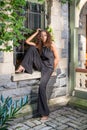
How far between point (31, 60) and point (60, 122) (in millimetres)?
1562

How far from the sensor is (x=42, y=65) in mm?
5875

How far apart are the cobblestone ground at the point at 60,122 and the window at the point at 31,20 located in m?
1.46

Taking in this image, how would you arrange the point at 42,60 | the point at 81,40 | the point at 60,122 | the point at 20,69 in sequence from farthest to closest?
the point at 81,40 → the point at 42,60 → the point at 20,69 → the point at 60,122

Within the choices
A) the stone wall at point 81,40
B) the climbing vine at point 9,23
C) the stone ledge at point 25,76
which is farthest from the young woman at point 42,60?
the stone wall at point 81,40

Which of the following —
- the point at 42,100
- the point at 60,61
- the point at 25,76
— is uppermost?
the point at 60,61

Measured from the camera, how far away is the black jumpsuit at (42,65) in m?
5.65

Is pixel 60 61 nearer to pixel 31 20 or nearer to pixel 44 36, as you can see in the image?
pixel 44 36

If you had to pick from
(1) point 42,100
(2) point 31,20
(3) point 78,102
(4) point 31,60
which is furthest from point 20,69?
(3) point 78,102

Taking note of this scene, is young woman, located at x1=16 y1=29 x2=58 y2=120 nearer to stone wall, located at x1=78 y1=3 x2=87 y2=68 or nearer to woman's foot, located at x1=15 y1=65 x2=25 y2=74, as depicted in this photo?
woman's foot, located at x1=15 y1=65 x2=25 y2=74

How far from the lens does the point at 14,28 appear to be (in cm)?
512

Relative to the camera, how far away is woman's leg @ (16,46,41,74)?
19.2ft

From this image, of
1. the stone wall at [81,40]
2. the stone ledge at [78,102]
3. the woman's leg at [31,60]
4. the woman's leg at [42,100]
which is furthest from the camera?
the stone wall at [81,40]

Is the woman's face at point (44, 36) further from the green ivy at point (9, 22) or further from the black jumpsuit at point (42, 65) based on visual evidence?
the green ivy at point (9, 22)

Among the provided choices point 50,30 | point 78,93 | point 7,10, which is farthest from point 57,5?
point 78,93
